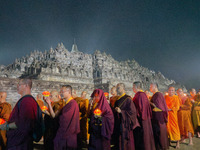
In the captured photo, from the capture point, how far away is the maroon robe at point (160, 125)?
5.11 metres

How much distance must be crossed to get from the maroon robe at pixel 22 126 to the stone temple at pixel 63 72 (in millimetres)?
11807

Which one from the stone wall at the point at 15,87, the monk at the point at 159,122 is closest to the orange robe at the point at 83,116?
the monk at the point at 159,122

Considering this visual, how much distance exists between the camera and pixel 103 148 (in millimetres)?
3938

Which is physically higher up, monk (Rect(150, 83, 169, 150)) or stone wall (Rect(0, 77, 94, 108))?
stone wall (Rect(0, 77, 94, 108))

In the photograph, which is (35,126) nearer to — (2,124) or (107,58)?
(2,124)

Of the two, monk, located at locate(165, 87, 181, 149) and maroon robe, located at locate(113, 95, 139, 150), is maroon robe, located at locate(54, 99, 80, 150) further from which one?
monk, located at locate(165, 87, 181, 149)

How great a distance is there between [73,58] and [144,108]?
46216 millimetres

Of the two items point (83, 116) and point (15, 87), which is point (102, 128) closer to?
point (83, 116)

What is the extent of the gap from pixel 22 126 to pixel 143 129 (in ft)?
12.5

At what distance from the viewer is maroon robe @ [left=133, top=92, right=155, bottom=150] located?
453 cm

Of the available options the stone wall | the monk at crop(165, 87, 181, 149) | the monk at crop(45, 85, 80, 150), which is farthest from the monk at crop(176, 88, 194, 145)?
the stone wall

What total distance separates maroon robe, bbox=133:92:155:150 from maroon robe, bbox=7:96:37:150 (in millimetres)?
3525

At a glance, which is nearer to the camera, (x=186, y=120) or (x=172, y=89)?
(x=172, y=89)

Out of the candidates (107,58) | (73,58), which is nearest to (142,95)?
(73,58)
